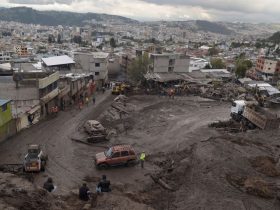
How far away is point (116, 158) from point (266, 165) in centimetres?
1121

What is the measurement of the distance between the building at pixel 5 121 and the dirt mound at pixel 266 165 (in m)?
21.6

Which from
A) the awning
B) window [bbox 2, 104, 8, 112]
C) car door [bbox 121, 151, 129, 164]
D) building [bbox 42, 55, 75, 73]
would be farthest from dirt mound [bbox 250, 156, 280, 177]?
building [bbox 42, 55, 75, 73]

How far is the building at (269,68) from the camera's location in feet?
275

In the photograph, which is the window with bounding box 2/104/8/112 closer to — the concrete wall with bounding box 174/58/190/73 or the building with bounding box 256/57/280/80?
the concrete wall with bounding box 174/58/190/73

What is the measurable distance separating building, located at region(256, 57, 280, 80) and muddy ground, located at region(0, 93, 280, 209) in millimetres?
55739

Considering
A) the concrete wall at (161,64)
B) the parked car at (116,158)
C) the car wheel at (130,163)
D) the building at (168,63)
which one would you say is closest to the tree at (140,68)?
the building at (168,63)

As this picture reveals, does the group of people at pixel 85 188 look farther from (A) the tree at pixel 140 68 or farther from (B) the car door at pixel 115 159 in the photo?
(A) the tree at pixel 140 68

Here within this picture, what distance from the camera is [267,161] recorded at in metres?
22.7

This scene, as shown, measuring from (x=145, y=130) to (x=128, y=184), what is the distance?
1214 centimetres

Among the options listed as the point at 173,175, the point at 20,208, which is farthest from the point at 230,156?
the point at 20,208

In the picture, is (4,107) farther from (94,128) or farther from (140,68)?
(140,68)

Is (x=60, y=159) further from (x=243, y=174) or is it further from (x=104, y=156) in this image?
(x=243, y=174)

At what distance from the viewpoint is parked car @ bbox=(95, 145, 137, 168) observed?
22109mm

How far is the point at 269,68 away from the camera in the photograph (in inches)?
3337
